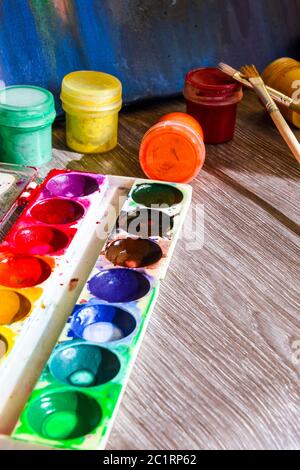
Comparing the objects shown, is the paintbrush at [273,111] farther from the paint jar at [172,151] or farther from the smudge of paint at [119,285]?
the smudge of paint at [119,285]

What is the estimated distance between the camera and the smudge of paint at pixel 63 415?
0.56 meters

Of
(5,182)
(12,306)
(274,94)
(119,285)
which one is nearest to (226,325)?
(119,285)

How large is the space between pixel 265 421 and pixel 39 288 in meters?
0.26

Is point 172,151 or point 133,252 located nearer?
point 133,252

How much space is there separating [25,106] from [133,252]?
0.30 m

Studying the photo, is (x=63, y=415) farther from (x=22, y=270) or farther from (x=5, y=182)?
(x=5, y=182)

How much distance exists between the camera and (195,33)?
118 centimetres

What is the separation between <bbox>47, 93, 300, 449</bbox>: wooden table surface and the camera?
0.59 m

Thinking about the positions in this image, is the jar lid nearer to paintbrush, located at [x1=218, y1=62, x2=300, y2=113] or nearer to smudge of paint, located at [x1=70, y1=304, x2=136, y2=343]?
paintbrush, located at [x1=218, y1=62, x2=300, y2=113]

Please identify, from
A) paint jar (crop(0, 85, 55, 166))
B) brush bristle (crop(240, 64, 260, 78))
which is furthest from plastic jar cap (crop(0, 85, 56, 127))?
brush bristle (crop(240, 64, 260, 78))

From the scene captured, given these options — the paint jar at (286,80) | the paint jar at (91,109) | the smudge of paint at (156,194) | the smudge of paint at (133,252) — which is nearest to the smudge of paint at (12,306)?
the smudge of paint at (133,252)

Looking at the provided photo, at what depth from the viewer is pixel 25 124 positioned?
93cm
